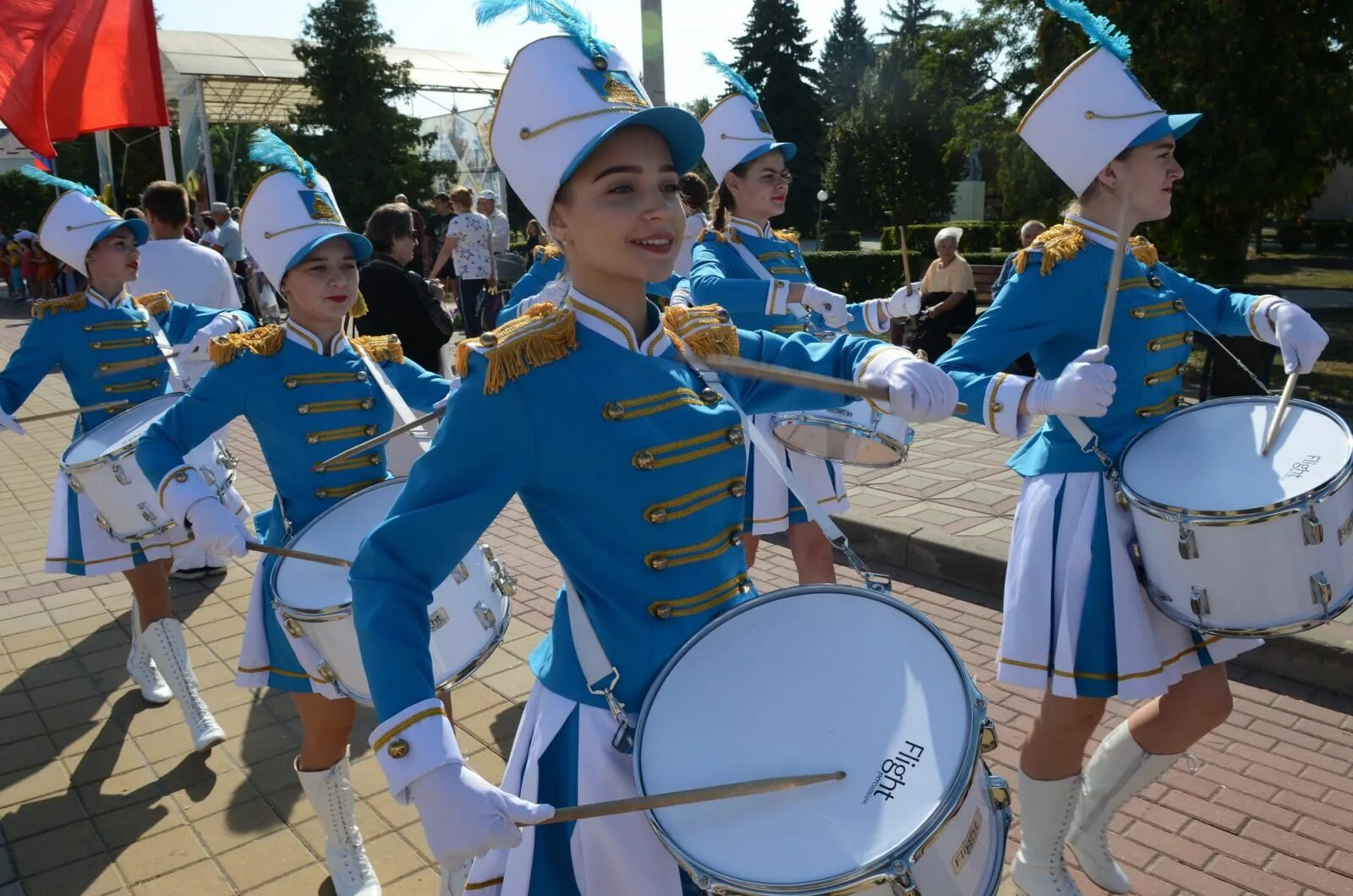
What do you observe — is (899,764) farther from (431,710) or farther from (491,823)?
(431,710)

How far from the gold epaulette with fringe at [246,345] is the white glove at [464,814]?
209 centimetres

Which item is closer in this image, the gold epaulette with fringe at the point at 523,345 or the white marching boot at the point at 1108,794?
the gold epaulette with fringe at the point at 523,345

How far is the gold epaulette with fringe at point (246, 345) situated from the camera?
11.0 feet

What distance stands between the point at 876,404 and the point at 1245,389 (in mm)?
8110

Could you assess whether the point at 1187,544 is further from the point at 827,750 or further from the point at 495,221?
the point at 495,221

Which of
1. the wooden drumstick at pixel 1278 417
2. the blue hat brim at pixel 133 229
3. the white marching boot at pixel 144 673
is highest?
the blue hat brim at pixel 133 229

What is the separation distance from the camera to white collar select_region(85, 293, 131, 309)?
5152 mm

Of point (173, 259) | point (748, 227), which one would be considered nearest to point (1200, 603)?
point (748, 227)

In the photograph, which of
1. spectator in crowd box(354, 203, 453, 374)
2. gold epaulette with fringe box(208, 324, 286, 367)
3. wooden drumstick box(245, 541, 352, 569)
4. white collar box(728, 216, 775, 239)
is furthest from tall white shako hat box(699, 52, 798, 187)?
wooden drumstick box(245, 541, 352, 569)

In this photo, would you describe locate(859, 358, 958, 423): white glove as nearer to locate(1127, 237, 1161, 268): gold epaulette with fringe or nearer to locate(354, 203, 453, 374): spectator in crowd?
locate(1127, 237, 1161, 268): gold epaulette with fringe

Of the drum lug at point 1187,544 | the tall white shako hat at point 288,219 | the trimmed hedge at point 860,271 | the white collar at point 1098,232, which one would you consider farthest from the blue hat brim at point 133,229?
the trimmed hedge at point 860,271

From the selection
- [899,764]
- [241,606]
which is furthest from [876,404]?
[241,606]

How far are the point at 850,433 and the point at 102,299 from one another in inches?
149

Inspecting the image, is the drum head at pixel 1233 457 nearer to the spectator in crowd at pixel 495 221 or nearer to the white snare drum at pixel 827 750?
the white snare drum at pixel 827 750
